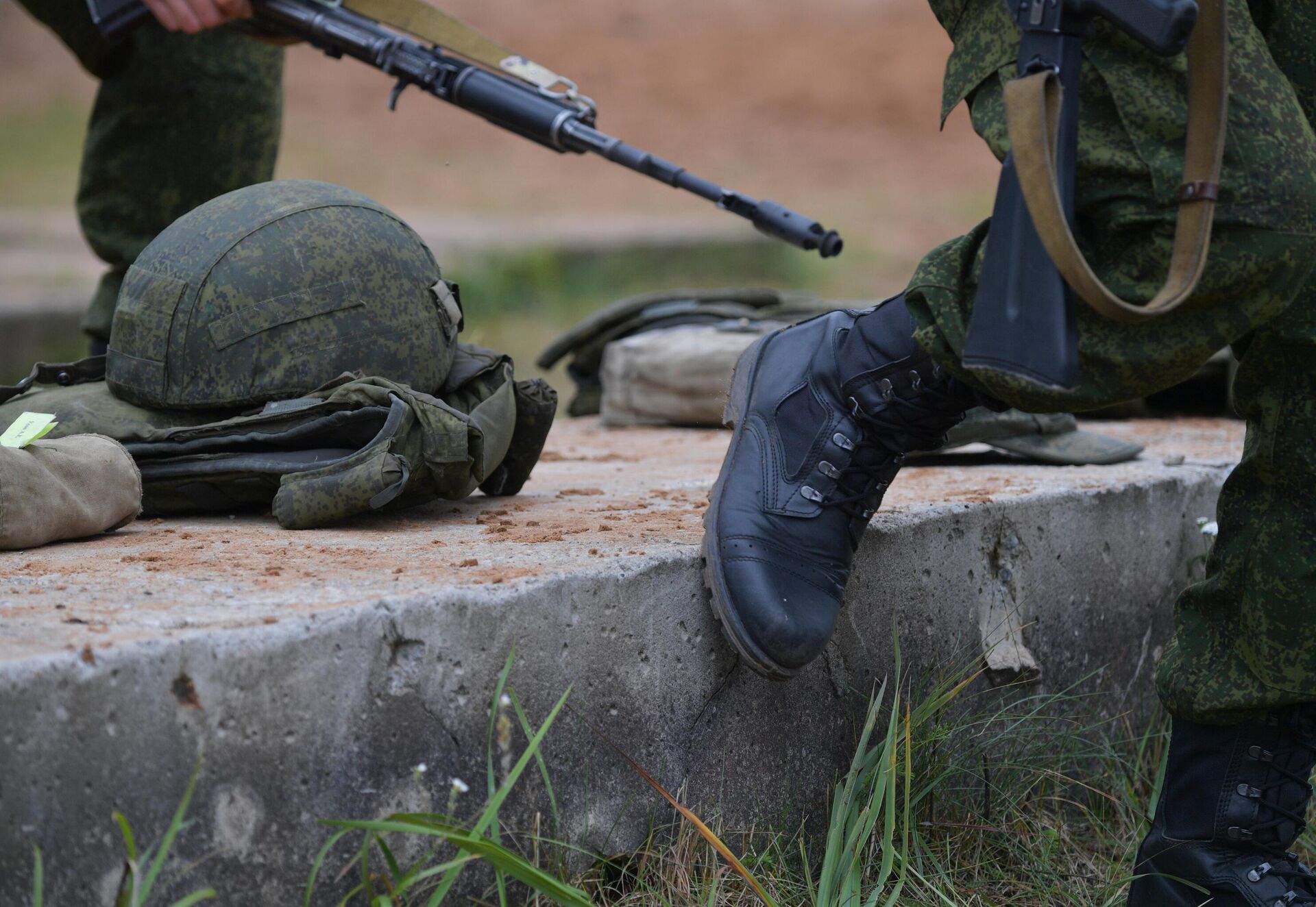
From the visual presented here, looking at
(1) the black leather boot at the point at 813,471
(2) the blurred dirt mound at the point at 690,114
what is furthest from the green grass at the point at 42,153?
(1) the black leather boot at the point at 813,471

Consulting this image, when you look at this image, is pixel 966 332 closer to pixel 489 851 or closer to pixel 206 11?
pixel 489 851

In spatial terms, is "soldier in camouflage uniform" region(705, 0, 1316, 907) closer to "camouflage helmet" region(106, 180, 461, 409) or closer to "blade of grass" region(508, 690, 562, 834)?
"blade of grass" region(508, 690, 562, 834)

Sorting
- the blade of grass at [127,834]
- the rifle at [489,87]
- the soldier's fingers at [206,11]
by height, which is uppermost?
the soldier's fingers at [206,11]

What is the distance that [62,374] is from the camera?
2.02 meters

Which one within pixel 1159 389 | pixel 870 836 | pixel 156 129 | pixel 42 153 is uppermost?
pixel 42 153

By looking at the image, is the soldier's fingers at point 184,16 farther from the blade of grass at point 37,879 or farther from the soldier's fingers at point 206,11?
the blade of grass at point 37,879

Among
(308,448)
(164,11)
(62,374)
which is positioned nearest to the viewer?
(308,448)

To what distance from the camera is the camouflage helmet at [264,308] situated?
1.82 metres

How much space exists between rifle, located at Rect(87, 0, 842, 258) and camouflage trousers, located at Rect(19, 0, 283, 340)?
0.32m

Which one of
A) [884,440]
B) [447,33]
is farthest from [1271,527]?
[447,33]

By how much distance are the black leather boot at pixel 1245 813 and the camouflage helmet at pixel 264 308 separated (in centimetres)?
117

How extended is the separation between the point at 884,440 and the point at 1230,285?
0.45m

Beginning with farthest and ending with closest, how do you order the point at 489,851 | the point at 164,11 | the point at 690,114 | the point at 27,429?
the point at 690,114, the point at 164,11, the point at 27,429, the point at 489,851

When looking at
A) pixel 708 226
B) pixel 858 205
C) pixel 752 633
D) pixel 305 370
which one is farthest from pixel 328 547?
pixel 858 205
